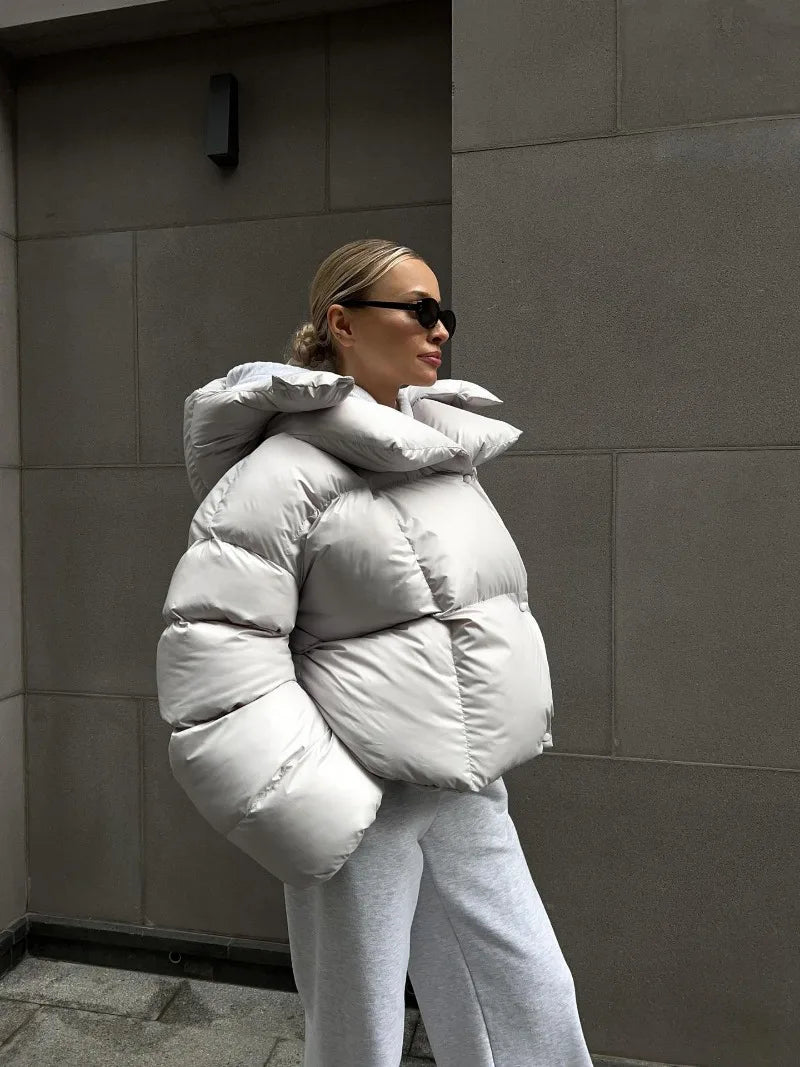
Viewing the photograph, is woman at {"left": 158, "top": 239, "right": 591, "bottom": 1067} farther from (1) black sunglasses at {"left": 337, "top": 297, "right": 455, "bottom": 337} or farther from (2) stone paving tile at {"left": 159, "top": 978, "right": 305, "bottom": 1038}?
(2) stone paving tile at {"left": 159, "top": 978, "right": 305, "bottom": 1038}

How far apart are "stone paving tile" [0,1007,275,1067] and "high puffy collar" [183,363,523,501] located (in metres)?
1.74

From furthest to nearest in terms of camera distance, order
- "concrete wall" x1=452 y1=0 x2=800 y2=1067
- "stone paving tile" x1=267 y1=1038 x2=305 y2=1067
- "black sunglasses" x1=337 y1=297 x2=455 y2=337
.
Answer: "stone paving tile" x1=267 y1=1038 x2=305 y2=1067 → "concrete wall" x1=452 y1=0 x2=800 y2=1067 → "black sunglasses" x1=337 y1=297 x2=455 y2=337

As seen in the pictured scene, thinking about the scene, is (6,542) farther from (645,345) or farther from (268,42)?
(645,345)

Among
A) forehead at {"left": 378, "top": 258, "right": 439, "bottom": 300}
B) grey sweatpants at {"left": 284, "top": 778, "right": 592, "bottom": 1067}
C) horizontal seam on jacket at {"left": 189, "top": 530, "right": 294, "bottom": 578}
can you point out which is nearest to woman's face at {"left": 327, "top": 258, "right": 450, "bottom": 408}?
forehead at {"left": 378, "top": 258, "right": 439, "bottom": 300}

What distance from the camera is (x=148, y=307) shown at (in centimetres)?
286

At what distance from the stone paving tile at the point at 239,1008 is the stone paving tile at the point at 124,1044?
0.03m

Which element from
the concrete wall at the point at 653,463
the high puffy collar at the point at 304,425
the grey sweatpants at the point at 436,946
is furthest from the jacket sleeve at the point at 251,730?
the concrete wall at the point at 653,463

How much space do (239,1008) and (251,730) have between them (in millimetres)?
1790

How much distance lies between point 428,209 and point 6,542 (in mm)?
1797

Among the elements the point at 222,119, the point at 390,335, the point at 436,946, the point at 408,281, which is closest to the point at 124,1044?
the point at 436,946

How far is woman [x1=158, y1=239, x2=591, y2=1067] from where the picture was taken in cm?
138

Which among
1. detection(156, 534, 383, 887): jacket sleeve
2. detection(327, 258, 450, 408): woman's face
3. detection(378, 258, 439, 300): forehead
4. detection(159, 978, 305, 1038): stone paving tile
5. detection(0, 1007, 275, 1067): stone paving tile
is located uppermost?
detection(378, 258, 439, 300): forehead

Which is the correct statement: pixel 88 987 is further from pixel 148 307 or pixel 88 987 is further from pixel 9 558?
pixel 148 307

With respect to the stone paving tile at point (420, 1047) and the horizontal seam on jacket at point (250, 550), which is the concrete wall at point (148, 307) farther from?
the horizontal seam on jacket at point (250, 550)
